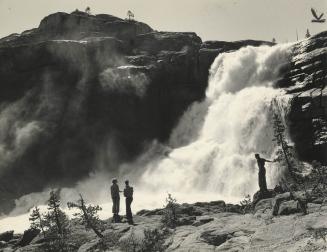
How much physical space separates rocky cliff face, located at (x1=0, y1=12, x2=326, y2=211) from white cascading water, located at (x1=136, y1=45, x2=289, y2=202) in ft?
9.45

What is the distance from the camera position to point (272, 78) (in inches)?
2128

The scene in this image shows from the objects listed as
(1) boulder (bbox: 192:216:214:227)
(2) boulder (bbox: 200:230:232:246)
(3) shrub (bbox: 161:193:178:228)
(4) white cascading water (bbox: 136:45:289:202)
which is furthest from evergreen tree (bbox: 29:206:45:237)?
(4) white cascading water (bbox: 136:45:289:202)

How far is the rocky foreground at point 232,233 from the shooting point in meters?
16.2

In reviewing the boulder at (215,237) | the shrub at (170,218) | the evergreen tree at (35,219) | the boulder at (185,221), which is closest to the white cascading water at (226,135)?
the evergreen tree at (35,219)

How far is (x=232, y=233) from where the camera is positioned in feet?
61.1

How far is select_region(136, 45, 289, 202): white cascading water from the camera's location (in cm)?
4719

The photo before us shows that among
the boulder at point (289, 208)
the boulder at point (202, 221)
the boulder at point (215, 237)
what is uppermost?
the boulder at point (289, 208)

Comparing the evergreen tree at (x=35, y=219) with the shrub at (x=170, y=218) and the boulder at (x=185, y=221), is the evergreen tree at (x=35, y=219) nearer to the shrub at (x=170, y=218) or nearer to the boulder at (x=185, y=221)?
the shrub at (x=170, y=218)

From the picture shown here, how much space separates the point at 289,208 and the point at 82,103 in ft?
145

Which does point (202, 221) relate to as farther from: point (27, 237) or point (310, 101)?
point (310, 101)

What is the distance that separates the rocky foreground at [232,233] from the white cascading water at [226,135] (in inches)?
881

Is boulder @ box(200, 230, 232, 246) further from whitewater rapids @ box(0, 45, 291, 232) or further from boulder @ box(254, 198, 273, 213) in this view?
whitewater rapids @ box(0, 45, 291, 232)

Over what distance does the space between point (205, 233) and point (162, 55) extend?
45464 millimetres

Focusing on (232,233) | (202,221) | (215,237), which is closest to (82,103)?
(202,221)
